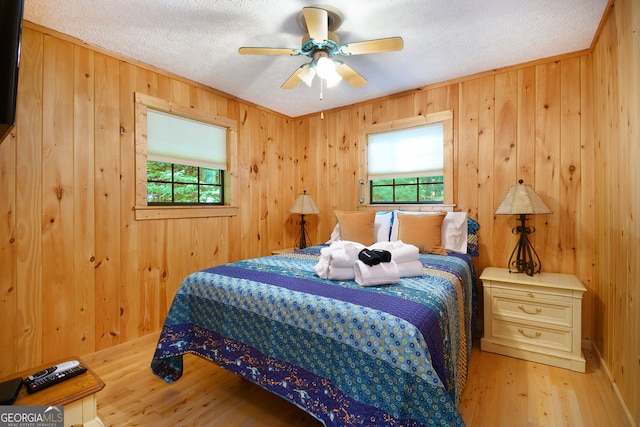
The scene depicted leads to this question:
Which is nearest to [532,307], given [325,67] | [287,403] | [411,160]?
[411,160]

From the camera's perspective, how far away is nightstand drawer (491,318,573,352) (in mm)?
2131

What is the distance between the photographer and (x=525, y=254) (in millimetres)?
2578

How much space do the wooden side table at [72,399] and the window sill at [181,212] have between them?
5.41ft

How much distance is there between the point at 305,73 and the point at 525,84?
2.00 m

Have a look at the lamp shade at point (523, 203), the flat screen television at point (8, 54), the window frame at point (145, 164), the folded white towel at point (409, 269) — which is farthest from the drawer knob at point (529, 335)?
the flat screen television at point (8, 54)

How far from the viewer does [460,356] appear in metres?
1.69

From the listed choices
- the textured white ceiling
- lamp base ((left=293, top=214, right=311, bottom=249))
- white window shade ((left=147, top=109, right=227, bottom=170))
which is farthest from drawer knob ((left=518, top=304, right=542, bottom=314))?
white window shade ((left=147, top=109, right=227, bottom=170))

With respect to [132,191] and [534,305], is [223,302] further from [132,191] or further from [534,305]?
[534,305]

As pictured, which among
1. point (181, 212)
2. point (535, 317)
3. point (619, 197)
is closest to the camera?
point (619, 197)

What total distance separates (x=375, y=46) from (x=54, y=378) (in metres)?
2.35

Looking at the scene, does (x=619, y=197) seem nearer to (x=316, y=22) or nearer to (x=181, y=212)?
(x=316, y=22)

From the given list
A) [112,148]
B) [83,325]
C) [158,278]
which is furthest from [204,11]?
[83,325]

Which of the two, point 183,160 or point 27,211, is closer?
point 27,211

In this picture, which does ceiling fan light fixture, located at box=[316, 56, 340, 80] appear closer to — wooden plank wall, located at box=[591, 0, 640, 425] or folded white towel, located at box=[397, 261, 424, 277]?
folded white towel, located at box=[397, 261, 424, 277]
